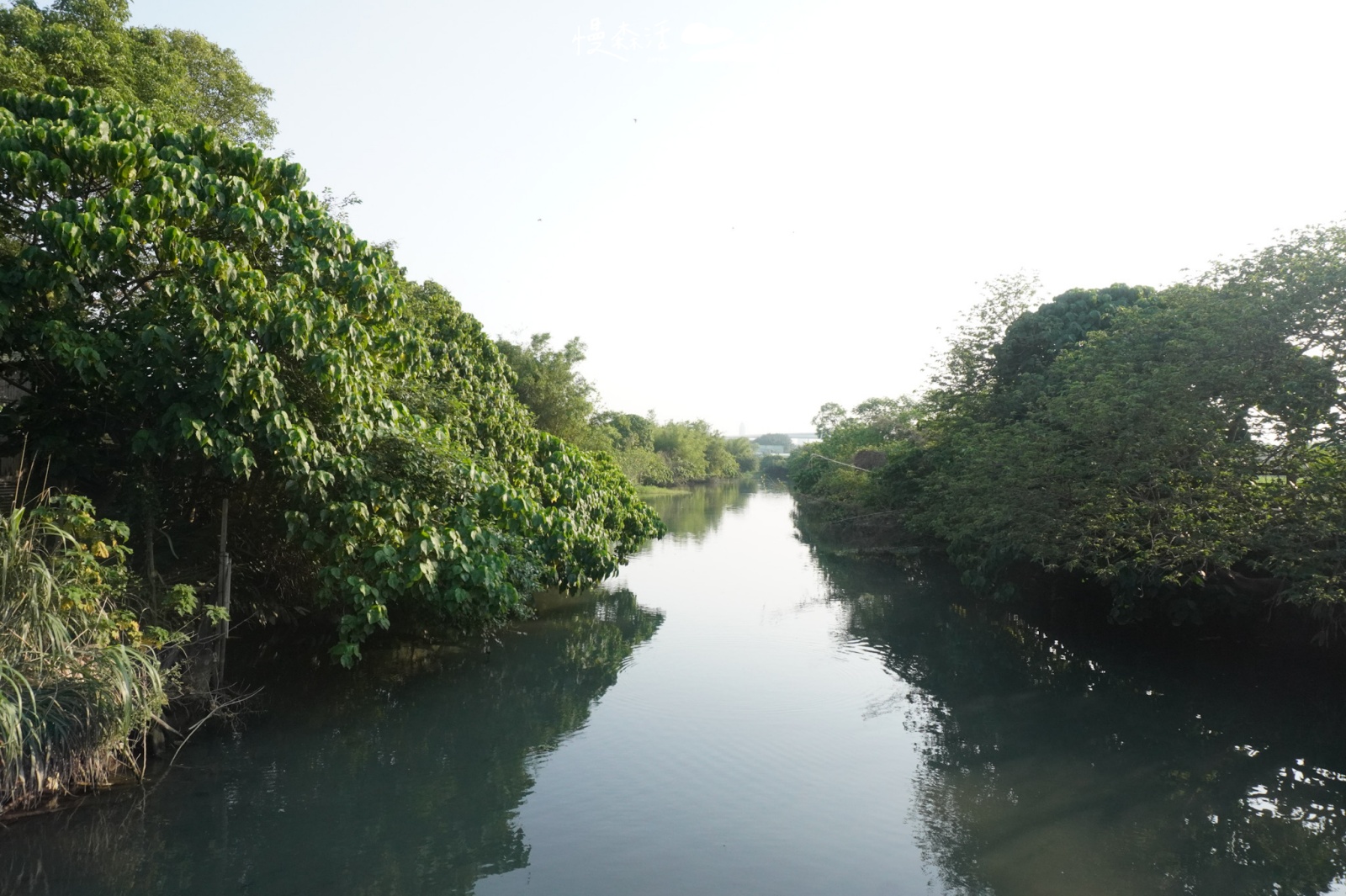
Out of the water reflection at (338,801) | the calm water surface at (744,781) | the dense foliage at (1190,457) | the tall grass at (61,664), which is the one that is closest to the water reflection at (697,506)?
the dense foliage at (1190,457)

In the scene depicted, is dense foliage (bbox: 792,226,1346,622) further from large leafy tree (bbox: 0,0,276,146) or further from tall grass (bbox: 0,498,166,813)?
large leafy tree (bbox: 0,0,276,146)

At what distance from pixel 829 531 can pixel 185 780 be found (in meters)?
26.2

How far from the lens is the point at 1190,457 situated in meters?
9.75

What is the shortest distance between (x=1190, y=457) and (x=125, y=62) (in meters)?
13.4

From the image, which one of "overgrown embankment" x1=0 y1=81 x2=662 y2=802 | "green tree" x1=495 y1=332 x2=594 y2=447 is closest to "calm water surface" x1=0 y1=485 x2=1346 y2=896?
"overgrown embankment" x1=0 y1=81 x2=662 y2=802

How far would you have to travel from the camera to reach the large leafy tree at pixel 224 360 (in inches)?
255

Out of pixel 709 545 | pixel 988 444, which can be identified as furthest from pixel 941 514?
pixel 709 545

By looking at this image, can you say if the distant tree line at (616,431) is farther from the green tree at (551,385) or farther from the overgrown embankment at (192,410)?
the overgrown embankment at (192,410)

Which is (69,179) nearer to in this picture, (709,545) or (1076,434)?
(1076,434)

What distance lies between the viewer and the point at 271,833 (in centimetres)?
602

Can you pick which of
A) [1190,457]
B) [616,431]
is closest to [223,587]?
[1190,457]

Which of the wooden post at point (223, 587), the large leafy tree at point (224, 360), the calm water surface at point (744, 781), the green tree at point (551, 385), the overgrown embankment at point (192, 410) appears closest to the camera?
the calm water surface at point (744, 781)

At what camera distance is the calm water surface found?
562cm

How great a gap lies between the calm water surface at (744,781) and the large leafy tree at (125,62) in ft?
21.8
